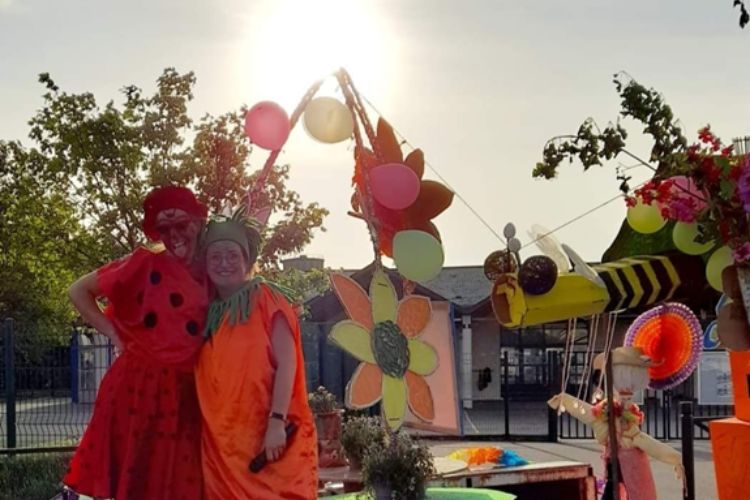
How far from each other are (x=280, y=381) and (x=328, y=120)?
175cm

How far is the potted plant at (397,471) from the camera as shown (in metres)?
4.86

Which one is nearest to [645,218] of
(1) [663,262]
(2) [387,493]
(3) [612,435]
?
(1) [663,262]

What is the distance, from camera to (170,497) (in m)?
3.73

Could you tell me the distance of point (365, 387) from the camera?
499cm

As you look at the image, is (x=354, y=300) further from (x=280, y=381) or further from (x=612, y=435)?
(x=612, y=435)

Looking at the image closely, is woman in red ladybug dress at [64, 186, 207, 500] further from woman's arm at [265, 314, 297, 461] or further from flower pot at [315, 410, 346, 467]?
flower pot at [315, 410, 346, 467]

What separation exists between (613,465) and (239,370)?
9.68 feet

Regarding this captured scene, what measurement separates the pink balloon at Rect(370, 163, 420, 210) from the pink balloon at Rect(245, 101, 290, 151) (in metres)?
0.54

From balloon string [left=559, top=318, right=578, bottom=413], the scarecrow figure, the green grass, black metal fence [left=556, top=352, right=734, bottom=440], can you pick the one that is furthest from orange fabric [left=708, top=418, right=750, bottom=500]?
the green grass

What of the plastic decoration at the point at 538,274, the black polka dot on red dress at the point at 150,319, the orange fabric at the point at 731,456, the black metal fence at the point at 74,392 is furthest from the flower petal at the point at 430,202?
the black metal fence at the point at 74,392

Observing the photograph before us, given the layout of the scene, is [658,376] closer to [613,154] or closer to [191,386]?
[613,154]

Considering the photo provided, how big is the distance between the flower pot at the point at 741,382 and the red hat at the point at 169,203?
3167mm

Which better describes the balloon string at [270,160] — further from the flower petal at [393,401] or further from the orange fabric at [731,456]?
the orange fabric at [731,456]

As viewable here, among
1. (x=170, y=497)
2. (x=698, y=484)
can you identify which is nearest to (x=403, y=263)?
(x=170, y=497)
